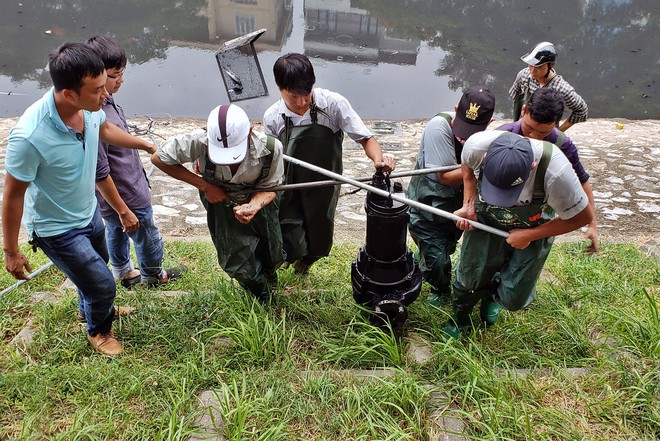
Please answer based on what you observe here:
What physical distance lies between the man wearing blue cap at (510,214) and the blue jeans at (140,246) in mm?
2177

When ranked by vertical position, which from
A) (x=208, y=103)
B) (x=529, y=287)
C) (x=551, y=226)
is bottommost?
(x=208, y=103)

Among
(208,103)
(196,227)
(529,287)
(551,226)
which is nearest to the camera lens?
(551,226)

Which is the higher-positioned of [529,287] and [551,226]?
[551,226]

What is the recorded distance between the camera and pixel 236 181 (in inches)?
116

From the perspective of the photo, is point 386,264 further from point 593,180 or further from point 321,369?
point 593,180

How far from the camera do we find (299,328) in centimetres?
327

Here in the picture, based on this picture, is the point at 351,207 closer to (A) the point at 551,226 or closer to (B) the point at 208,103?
(A) the point at 551,226

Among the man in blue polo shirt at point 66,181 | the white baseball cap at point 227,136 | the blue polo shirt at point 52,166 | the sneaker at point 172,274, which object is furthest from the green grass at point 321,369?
the white baseball cap at point 227,136

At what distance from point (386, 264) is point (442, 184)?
0.69 meters

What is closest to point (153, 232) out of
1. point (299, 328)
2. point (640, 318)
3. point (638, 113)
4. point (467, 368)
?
point (299, 328)

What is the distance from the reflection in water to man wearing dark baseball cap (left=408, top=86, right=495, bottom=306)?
719 centimetres

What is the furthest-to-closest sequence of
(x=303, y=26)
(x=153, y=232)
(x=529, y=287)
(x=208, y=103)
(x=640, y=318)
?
(x=303, y=26), (x=208, y=103), (x=153, y=232), (x=640, y=318), (x=529, y=287)

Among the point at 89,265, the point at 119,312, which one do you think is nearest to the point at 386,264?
the point at 89,265

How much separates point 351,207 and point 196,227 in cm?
181
